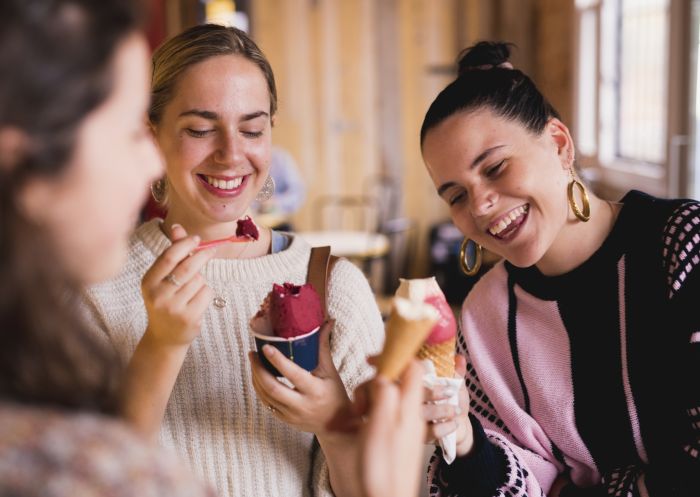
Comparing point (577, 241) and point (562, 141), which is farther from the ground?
point (562, 141)

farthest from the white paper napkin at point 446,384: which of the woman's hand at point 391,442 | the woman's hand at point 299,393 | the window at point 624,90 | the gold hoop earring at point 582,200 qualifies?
the window at point 624,90

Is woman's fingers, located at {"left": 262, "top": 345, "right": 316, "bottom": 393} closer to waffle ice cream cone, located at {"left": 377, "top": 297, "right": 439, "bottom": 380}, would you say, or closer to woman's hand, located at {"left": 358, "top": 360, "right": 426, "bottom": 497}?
waffle ice cream cone, located at {"left": 377, "top": 297, "right": 439, "bottom": 380}

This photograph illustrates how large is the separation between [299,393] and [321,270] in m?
0.43

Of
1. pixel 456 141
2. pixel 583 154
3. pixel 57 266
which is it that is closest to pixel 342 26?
pixel 583 154

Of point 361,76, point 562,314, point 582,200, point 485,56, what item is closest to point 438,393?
point 562,314

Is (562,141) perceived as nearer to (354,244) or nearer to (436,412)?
(436,412)

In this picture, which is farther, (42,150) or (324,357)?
(324,357)

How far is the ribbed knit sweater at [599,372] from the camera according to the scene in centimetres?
153

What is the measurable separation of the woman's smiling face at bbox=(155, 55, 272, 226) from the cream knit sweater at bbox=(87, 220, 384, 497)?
16 centimetres

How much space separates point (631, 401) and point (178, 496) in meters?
1.21

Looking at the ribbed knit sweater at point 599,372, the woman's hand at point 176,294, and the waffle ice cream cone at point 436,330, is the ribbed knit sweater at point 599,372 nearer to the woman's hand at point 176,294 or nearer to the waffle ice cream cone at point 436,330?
the waffle ice cream cone at point 436,330

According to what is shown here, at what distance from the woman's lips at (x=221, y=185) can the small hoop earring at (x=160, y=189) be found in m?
0.20

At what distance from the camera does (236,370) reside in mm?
1615

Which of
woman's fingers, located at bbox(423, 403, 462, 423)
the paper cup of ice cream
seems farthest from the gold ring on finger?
woman's fingers, located at bbox(423, 403, 462, 423)
